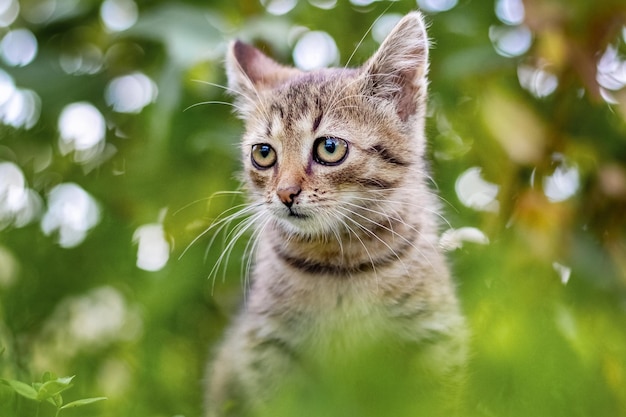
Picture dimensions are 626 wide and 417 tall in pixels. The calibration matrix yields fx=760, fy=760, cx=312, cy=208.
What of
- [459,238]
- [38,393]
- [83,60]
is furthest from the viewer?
[83,60]

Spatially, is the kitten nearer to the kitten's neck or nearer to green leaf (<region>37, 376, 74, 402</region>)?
the kitten's neck

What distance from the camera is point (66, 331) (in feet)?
4.50

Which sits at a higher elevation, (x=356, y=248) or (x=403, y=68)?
(x=403, y=68)

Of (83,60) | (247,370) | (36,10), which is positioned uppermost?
(36,10)

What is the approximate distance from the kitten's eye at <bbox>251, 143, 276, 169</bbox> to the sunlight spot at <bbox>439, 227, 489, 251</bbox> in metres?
0.28

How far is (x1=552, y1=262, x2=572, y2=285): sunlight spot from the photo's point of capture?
3.56 ft

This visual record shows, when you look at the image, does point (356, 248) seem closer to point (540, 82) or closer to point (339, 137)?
point (339, 137)

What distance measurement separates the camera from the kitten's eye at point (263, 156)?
1.13m

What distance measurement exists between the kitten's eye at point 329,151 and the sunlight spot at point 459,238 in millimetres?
191

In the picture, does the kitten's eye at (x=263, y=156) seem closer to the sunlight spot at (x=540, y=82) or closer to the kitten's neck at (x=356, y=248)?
the kitten's neck at (x=356, y=248)

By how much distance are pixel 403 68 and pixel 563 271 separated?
405mm

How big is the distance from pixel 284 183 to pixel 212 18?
2.02ft

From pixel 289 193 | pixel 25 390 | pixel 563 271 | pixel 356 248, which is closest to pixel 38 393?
pixel 25 390

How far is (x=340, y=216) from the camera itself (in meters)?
1.10
